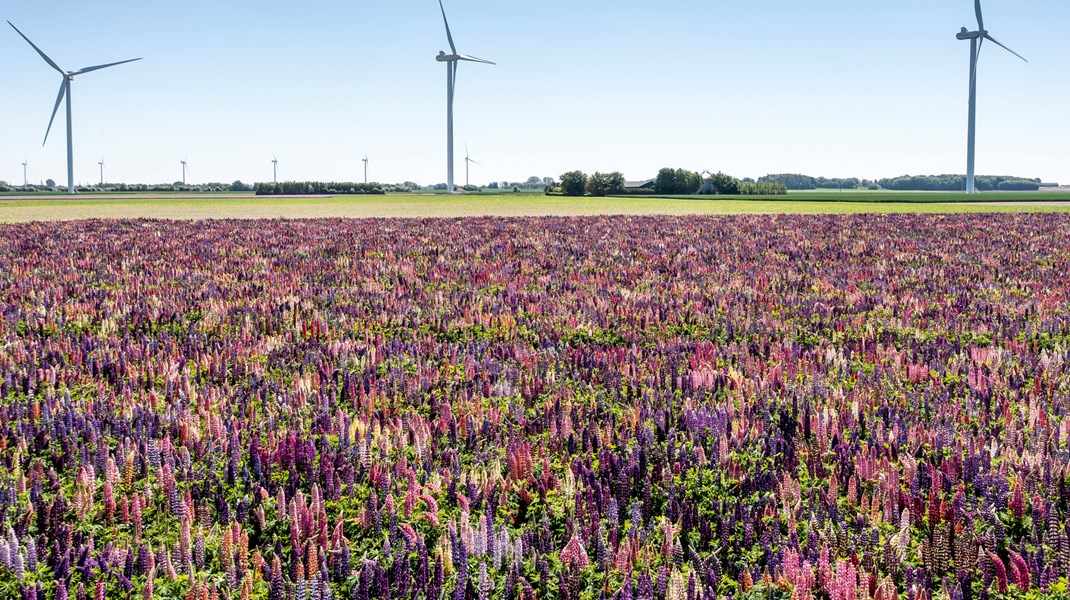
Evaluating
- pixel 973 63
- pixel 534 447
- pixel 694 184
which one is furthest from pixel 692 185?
pixel 534 447

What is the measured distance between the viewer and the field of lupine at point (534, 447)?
355 centimetres

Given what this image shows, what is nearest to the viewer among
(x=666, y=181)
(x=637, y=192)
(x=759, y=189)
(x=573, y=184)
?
(x=573, y=184)

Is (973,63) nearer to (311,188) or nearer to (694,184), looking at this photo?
(694,184)

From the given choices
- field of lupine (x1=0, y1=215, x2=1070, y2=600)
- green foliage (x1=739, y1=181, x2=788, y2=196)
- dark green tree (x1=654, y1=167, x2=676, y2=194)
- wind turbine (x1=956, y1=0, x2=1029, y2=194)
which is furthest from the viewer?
dark green tree (x1=654, y1=167, x2=676, y2=194)

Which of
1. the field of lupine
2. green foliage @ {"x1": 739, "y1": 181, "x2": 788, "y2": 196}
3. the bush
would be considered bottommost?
the field of lupine

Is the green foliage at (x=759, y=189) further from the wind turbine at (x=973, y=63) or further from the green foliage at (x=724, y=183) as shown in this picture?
the wind turbine at (x=973, y=63)

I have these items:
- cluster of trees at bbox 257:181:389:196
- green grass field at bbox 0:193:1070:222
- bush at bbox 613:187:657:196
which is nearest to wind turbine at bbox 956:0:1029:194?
green grass field at bbox 0:193:1070:222

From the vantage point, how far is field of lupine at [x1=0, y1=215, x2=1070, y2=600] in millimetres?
3547

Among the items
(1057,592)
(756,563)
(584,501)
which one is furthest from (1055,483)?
(584,501)

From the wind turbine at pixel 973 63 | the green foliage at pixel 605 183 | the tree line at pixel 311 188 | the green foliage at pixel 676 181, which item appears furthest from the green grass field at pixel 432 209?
the green foliage at pixel 676 181

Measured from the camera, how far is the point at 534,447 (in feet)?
17.0

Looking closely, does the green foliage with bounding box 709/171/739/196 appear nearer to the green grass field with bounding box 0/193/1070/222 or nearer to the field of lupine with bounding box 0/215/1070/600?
the green grass field with bounding box 0/193/1070/222

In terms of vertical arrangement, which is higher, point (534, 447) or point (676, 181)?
point (676, 181)

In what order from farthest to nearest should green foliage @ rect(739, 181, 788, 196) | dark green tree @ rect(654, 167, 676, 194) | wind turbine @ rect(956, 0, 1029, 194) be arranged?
dark green tree @ rect(654, 167, 676, 194)
green foliage @ rect(739, 181, 788, 196)
wind turbine @ rect(956, 0, 1029, 194)
